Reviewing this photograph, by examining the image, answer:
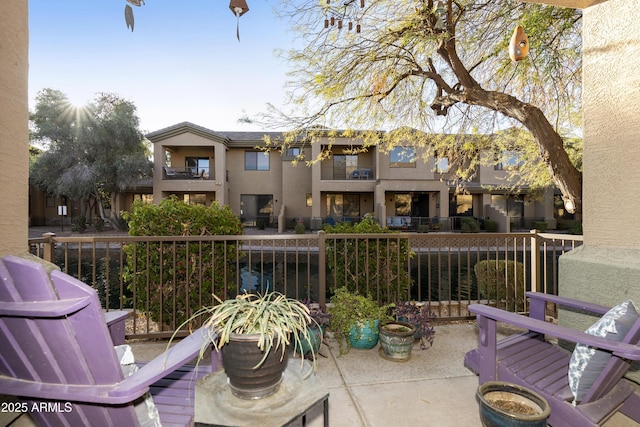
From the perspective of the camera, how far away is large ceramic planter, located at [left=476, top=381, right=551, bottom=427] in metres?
1.49

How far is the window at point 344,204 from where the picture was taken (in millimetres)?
20641

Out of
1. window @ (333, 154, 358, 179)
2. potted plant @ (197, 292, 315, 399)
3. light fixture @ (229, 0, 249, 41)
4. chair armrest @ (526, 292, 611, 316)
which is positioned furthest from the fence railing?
window @ (333, 154, 358, 179)

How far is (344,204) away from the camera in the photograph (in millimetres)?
20766

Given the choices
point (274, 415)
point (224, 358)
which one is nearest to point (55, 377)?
point (224, 358)

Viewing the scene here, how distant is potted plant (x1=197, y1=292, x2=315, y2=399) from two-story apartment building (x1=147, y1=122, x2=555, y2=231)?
53.2 feet

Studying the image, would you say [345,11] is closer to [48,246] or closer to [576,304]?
[576,304]

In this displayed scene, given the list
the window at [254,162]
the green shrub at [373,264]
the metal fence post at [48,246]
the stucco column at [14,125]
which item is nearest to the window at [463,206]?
the window at [254,162]

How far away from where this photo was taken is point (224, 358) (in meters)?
1.35

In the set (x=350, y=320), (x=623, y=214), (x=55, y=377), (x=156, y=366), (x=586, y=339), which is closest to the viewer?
(x=55, y=377)

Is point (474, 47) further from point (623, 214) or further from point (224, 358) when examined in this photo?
point (224, 358)

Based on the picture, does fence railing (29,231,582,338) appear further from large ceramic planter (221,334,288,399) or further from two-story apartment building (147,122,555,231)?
two-story apartment building (147,122,555,231)

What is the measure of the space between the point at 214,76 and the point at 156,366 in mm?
6364

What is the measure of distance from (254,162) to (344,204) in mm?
6908

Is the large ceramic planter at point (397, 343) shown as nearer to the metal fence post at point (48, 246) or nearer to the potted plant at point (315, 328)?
the potted plant at point (315, 328)
